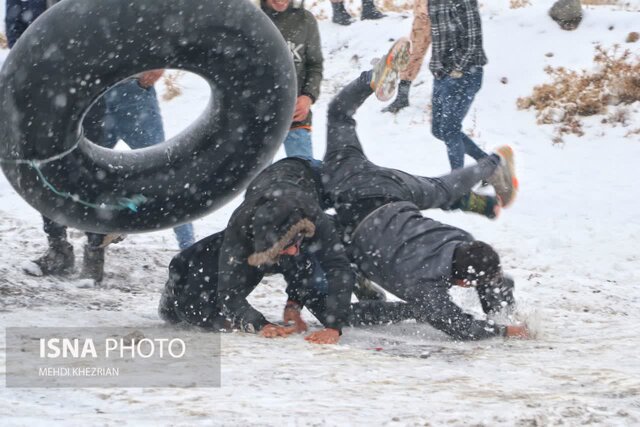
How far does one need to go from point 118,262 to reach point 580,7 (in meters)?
7.14

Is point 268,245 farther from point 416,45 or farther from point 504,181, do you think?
point 416,45

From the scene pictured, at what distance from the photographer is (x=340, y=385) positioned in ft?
10.2

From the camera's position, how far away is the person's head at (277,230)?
3.99m

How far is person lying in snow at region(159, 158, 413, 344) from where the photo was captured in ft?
13.3

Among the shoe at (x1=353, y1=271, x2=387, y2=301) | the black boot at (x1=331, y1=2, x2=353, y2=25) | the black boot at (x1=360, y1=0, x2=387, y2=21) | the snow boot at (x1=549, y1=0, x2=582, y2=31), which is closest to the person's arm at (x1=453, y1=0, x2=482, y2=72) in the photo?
the shoe at (x1=353, y1=271, x2=387, y2=301)

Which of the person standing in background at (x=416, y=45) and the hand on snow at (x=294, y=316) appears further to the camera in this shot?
the person standing in background at (x=416, y=45)

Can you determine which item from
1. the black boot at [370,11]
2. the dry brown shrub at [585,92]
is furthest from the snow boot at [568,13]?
the black boot at [370,11]

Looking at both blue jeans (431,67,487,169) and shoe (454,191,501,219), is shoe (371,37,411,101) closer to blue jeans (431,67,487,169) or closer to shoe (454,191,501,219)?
blue jeans (431,67,487,169)

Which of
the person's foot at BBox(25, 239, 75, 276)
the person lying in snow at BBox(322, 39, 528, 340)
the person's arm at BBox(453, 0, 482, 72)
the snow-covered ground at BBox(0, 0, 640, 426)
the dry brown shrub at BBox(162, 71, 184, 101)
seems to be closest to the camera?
the snow-covered ground at BBox(0, 0, 640, 426)

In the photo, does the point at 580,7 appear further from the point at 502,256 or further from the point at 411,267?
the point at 411,267

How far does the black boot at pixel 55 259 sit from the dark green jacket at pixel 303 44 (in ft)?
5.40

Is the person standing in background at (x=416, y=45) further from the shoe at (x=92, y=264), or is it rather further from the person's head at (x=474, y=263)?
the person's head at (x=474, y=263)

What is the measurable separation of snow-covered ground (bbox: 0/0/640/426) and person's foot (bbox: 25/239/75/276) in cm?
11

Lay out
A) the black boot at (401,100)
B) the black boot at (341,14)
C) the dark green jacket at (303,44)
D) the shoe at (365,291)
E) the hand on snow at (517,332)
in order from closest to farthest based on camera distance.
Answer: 1. the hand on snow at (517,332)
2. the shoe at (365,291)
3. the dark green jacket at (303,44)
4. the black boot at (401,100)
5. the black boot at (341,14)
